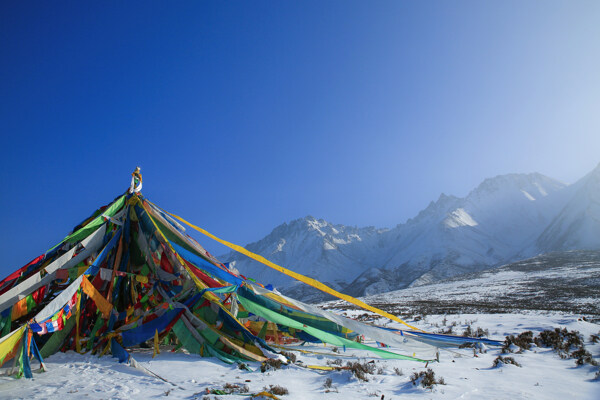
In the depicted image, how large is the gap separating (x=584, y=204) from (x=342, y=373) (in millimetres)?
166708

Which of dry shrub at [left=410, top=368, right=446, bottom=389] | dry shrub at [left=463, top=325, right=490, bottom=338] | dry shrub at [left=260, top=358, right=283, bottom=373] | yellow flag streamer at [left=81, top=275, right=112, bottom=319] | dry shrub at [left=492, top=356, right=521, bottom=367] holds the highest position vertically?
yellow flag streamer at [left=81, top=275, right=112, bottom=319]

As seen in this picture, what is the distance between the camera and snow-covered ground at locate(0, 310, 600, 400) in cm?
450

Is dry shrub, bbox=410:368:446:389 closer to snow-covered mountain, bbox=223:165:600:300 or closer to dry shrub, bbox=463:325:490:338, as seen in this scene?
dry shrub, bbox=463:325:490:338

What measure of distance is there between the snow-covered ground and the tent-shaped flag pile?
1.29ft

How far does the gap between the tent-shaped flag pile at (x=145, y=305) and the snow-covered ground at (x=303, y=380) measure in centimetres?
39

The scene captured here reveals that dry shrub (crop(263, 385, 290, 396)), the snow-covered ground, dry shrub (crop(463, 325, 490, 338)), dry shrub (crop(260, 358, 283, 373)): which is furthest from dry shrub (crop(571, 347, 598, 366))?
dry shrub (crop(263, 385, 290, 396))

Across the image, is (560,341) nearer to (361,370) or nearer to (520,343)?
(520,343)

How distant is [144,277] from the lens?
7.86 meters

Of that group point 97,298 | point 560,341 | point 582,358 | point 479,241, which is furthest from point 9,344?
point 479,241

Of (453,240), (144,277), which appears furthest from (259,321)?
(453,240)

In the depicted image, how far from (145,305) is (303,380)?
15.5ft

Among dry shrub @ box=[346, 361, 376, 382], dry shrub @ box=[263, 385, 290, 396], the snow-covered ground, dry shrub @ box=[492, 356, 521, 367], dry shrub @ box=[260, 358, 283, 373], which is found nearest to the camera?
dry shrub @ box=[263, 385, 290, 396]

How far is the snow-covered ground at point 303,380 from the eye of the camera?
14.8ft

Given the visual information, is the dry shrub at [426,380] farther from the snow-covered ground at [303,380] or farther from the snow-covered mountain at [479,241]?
the snow-covered mountain at [479,241]
